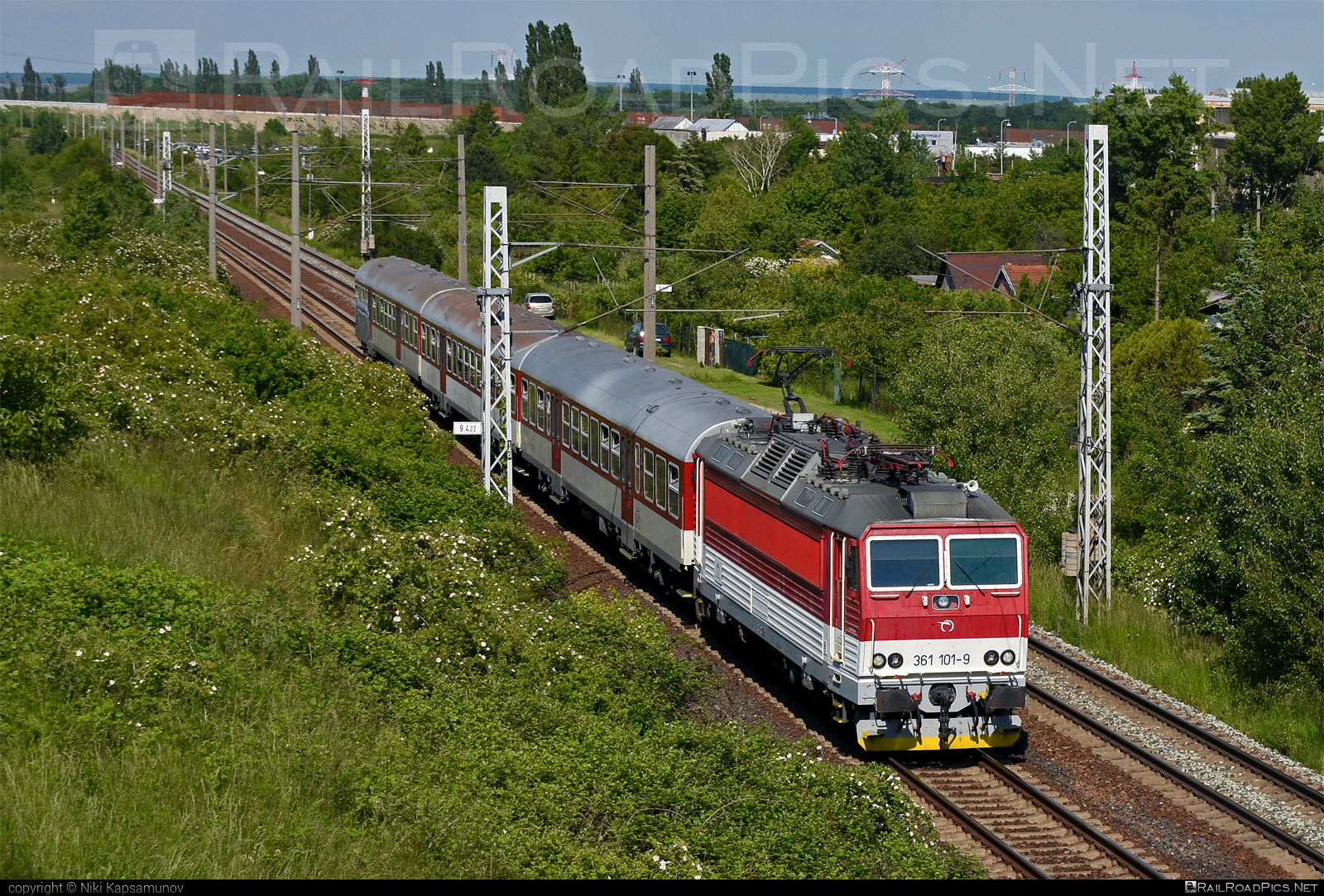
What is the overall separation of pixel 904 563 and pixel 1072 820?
3.08 m

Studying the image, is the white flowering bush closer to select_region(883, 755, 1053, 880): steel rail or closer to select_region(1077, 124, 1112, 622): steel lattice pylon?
select_region(1077, 124, 1112, 622): steel lattice pylon

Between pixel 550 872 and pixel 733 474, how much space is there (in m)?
8.51

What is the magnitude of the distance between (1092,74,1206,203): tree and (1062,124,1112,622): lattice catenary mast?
60538mm

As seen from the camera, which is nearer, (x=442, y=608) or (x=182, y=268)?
(x=442, y=608)

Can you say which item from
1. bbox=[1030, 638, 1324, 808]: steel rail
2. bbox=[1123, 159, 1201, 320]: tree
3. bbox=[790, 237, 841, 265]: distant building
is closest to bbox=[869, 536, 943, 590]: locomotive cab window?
bbox=[1030, 638, 1324, 808]: steel rail

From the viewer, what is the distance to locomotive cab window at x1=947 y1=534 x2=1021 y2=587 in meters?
14.5

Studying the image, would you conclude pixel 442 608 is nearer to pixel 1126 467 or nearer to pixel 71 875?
pixel 71 875

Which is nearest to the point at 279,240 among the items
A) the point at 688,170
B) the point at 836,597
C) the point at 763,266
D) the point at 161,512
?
the point at 763,266

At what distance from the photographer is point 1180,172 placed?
7388cm

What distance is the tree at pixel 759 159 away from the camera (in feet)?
346

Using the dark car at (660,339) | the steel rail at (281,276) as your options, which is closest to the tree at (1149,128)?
the dark car at (660,339)

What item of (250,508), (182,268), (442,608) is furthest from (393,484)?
(182,268)

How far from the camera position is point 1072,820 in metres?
13.5

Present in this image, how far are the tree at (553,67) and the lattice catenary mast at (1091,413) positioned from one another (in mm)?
128426
